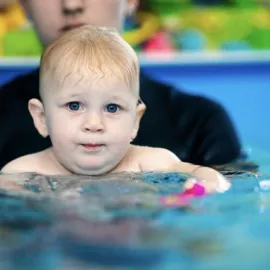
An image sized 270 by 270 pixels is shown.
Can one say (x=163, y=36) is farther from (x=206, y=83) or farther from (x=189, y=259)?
(x=189, y=259)

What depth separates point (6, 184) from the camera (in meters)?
0.96

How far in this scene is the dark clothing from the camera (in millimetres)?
1281

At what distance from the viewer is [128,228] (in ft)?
2.39

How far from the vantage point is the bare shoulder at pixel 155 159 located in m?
1.11

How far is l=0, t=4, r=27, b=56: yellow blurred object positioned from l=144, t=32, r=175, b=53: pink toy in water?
0.39 m

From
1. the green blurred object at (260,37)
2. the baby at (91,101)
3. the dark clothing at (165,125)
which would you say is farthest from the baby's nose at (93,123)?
the green blurred object at (260,37)

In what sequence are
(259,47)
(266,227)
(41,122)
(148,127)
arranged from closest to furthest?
(266,227) < (41,122) < (148,127) < (259,47)

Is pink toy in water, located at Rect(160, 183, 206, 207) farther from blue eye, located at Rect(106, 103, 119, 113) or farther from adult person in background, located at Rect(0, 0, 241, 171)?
adult person in background, located at Rect(0, 0, 241, 171)

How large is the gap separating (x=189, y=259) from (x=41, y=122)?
1.66ft

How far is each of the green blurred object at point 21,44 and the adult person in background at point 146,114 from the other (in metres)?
0.92

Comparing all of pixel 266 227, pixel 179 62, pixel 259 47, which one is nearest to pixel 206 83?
pixel 179 62

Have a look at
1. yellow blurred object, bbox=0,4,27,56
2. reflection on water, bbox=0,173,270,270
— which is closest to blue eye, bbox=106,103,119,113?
reflection on water, bbox=0,173,270,270

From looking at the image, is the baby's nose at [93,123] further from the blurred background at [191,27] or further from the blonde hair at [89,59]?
the blurred background at [191,27]

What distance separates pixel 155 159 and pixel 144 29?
126cm
